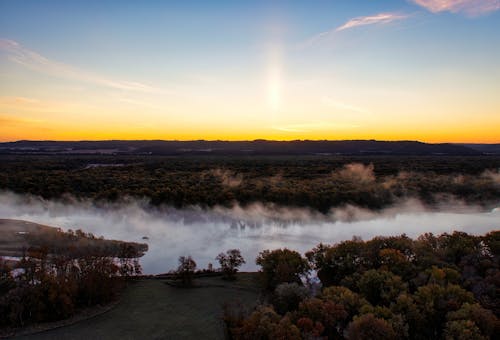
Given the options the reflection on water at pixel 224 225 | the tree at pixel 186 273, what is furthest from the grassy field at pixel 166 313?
the reflection on water at pixel 224 225

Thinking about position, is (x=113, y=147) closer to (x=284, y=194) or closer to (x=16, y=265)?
(x=284, y=194)

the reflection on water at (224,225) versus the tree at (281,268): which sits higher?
the tree at (281,268)

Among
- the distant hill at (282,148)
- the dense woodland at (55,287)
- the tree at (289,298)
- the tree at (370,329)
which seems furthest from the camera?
the distant hill at (282,148)

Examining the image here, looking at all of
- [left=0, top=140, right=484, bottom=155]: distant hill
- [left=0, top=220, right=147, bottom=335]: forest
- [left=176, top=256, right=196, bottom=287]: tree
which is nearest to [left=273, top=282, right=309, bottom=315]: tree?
[left=176, top=256, right=196, bottom=287]: tree

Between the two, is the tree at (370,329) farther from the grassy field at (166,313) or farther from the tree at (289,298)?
the grassy field at (166,313)

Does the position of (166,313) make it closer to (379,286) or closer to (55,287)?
(55,287)

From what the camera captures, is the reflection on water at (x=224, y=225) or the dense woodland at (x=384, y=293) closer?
the dense woodland at (x=384, y=293)

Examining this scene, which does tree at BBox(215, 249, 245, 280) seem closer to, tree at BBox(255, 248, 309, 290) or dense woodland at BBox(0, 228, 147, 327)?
tree at BBox(255, 248, 309, 290)
